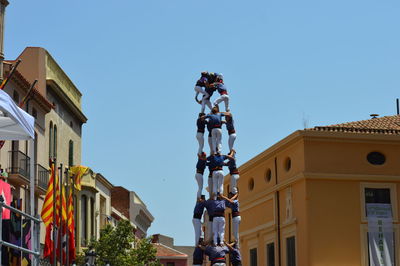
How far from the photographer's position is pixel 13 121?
1130cm

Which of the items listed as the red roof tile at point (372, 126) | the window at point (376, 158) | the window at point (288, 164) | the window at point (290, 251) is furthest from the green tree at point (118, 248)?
the window at point (376, 158)

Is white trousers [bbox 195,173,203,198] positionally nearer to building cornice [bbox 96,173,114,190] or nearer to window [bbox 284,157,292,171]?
window [bbox 284,157,292,171]

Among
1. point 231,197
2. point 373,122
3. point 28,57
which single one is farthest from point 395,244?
point 28,57

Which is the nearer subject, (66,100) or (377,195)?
(377,195)

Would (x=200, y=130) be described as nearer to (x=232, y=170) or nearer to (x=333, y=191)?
(x=232, y=170)

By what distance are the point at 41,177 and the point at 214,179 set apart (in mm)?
14004

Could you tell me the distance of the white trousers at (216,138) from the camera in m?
27.4

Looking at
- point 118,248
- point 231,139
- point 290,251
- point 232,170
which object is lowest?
point 290,251

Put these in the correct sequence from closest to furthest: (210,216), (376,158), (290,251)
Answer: (210,216), (376,158), (290,251)

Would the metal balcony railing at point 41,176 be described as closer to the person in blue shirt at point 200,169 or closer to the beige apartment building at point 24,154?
the beige apartment building at point 24,154

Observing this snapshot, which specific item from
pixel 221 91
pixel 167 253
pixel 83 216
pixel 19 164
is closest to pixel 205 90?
pixel 221 91

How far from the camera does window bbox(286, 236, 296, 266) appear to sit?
37219 mm

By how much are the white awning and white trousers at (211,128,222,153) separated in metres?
15.8

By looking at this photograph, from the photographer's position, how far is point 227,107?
1104 inches
